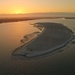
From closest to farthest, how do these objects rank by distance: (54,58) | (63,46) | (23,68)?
(23,68), (54,58), (63,46)

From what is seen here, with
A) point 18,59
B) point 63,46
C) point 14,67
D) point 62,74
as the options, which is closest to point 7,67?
point 14,67

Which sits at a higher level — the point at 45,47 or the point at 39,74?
the point at 45,47

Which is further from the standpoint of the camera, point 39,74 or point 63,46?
point 63,46

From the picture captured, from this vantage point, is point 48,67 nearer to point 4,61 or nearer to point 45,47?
point 4,61

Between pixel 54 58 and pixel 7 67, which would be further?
pixel 54 58

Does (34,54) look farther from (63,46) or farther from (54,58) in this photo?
(63,46)

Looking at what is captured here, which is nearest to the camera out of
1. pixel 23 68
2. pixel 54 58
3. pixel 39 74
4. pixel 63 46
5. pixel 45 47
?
pixel 39 74

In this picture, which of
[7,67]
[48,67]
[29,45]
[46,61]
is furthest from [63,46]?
[7,67]

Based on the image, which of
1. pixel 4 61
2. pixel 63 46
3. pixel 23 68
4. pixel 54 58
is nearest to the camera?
pixel 23 68

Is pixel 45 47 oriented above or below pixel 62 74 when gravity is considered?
above
